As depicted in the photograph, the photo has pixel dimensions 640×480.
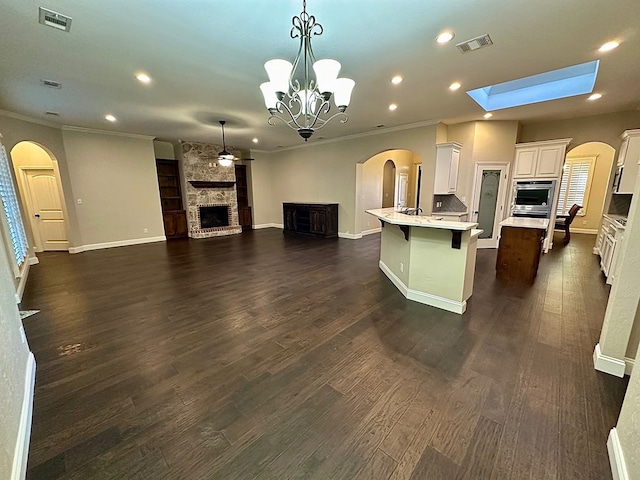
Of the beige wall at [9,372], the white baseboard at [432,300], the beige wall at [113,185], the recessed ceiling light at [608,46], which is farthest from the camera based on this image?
the beige wall at [113,185]

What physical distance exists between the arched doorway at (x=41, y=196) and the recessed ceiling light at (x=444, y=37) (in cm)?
824

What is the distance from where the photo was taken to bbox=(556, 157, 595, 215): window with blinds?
8.67 meters

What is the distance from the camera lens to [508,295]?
3781 mm

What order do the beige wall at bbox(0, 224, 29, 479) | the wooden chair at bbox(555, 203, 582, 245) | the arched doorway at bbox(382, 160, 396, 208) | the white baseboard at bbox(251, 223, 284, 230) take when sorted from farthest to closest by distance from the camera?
1. the white baseboard at bbox(251, 223, 284, 230)
2. the arched doorway at bbox(382, 160, 396, 208)
3. the wooden chair at bbox(555, 203, 582, 245)
4. the beige wall at bbox(0, 224, 29, 479)

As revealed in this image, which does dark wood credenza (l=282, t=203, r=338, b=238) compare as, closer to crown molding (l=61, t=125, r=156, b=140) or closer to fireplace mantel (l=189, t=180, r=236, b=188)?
fireplace mantel (l=189, t=180, r=236, b=188)

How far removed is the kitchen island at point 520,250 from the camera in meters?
4.28

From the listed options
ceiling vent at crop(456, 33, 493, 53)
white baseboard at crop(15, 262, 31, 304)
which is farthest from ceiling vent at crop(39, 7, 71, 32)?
ceiling vent at crop(456, 33, 493, 53)

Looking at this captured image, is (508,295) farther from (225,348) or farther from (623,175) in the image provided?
(225,348)

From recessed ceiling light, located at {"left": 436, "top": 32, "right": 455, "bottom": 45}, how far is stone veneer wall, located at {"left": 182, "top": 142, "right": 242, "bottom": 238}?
776cm

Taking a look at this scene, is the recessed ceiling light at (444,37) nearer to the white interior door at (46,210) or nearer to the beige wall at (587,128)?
the beige wall at (587,128)

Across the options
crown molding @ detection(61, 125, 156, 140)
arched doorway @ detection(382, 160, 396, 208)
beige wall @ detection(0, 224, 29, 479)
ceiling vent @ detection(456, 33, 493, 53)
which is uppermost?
ceiling vent @ detection(456, 33, 493, 53)

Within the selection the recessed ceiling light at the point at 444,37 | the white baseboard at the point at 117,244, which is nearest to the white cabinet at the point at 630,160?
the recessed ceiling light at the point at 444,37

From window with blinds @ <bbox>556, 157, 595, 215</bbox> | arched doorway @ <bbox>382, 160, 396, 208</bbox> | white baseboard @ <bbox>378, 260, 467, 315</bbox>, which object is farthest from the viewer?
arched doorway @ <bbox>382, 160, 396, 208</bbox>

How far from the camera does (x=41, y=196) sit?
6.60 m
